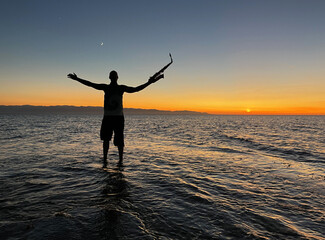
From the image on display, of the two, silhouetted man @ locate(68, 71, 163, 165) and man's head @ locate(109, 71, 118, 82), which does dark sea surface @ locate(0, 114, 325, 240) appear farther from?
man's head @ locate(109, 71, 118, 82)

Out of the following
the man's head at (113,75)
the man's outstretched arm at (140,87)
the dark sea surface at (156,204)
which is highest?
the man's head at (113,75)

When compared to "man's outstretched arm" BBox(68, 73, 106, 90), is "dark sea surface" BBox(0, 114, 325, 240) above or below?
below

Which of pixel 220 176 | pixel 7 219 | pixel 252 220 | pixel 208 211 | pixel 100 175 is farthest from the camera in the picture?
pixel 220 176

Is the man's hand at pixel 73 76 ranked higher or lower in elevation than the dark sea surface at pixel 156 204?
higher

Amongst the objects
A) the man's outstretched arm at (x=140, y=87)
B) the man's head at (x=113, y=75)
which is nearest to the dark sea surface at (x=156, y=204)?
the man's outstretched arm at (x=140, y=87)

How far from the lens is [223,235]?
2758 millimetres

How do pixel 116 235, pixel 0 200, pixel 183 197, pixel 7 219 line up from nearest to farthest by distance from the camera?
pixel 116 235, pixel 7 219, pixel 0 200, pixel 183 197

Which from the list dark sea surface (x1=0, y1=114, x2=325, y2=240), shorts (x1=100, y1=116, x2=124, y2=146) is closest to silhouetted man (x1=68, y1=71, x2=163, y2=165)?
shorts (x1=100, y1=116, x2=124, y2=146)

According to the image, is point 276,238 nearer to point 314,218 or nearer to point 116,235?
point 314,218

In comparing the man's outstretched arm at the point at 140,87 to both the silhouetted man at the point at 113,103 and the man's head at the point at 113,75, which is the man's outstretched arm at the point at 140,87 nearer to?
the silhouetted man at the point at 113,103

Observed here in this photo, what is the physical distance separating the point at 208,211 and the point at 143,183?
2042 millimetres

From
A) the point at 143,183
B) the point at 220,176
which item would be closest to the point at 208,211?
the point at 143,183

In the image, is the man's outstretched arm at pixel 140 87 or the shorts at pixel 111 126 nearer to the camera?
the man's outstretched arm at pixel 140 87

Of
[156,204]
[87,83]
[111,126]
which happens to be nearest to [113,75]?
[87,83]
